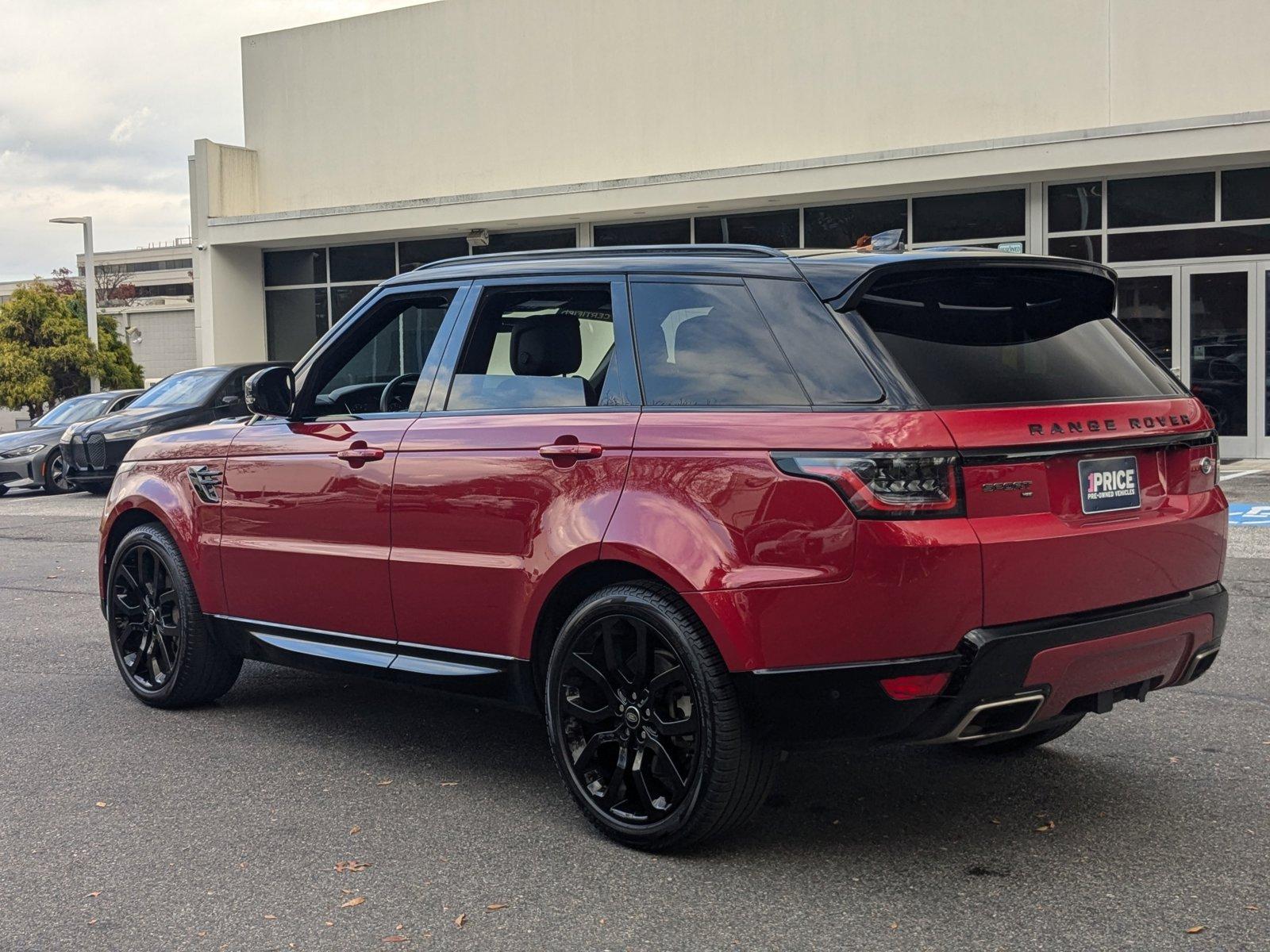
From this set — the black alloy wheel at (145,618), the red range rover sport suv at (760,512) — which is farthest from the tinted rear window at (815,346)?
the black alloy wheel at (145,618)

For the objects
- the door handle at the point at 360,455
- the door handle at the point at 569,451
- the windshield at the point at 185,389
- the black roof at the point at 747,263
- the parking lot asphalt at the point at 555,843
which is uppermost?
the black roof at the point at 747,263

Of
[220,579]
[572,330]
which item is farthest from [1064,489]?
[220,579]

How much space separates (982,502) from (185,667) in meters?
3.80

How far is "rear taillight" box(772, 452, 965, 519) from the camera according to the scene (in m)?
3.66

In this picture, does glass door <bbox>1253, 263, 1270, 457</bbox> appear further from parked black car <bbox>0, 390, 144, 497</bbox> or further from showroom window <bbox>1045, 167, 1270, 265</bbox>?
parked black car <bbox>0, 390, 144, 497</bbox>

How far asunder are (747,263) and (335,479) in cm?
188

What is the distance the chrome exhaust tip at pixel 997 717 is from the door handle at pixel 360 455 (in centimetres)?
232

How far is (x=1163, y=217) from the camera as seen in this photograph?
1841 centimetres

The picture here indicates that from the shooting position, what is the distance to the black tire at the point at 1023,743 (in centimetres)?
499

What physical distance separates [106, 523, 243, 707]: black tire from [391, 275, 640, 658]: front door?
59.5 inches

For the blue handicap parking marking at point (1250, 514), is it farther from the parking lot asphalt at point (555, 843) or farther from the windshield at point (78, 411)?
the windshield at point (78, 411)

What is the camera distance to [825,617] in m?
3.73


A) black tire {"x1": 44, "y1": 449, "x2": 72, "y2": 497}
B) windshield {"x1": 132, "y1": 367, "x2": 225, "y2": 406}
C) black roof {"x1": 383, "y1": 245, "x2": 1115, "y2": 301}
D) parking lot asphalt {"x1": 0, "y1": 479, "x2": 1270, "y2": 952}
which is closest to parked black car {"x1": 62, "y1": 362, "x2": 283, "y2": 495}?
windshield {"x1": 132, "y1": 367, "x2": 225, "y2": 406}

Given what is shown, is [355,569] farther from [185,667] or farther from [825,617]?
[825,617]
